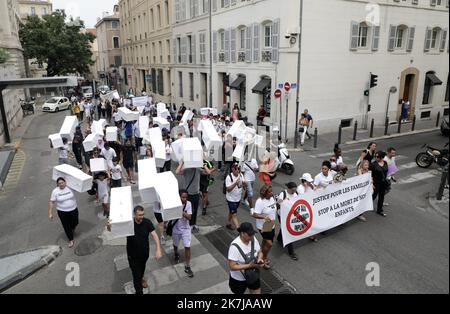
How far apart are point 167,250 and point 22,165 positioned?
10.8 meters

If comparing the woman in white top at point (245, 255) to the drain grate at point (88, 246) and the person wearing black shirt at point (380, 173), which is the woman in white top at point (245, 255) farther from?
the person wearing black shirt at point (380, 173)

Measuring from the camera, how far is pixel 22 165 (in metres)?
14.8

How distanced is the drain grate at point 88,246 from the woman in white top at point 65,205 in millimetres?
240

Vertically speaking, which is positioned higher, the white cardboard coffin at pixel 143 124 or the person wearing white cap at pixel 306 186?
the white cardboard coffin at pixel 143 124

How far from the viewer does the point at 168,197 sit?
19.7 ft

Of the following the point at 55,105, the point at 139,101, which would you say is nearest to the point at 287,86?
the point at 139,101

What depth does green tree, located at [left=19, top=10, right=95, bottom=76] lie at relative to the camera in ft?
136

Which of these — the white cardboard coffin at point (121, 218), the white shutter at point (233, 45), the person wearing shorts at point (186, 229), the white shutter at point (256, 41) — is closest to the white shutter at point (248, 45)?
the white shutter at point (256, 41)

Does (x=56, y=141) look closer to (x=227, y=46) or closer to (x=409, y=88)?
(x=227, y=46)

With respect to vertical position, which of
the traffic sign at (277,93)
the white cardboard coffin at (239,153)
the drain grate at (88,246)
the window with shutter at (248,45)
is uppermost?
the window with shutter at (248,45)

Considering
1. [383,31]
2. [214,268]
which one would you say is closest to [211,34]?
[383,31]

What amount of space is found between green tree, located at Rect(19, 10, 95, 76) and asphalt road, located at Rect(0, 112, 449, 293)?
35619 millimetres

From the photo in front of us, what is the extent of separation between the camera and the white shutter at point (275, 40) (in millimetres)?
16992

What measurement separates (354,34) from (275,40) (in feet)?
15.1
